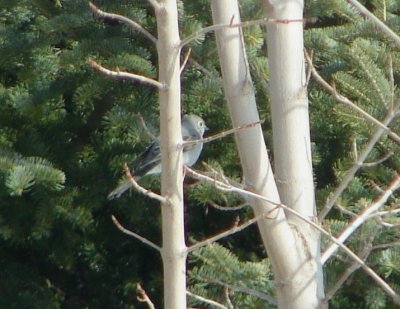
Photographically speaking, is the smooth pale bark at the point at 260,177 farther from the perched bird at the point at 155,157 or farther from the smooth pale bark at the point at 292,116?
the perched bird at the point at 155,157

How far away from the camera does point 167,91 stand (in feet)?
5.28

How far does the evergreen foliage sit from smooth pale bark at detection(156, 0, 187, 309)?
3.77 ft

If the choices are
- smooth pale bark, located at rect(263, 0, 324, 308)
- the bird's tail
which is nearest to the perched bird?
the bird's tail

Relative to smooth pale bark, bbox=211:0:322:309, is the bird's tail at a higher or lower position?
higher

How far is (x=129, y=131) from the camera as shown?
123 inches

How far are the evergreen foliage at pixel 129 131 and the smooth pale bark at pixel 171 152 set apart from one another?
3.77ft

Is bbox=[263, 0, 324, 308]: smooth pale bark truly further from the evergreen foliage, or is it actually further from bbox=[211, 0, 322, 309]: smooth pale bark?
the evergreen foliage

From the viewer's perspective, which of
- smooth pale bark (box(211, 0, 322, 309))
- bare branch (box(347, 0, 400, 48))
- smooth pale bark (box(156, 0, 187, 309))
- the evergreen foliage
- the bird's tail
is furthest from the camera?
the bird's tail

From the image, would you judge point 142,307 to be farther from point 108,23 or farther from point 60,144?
point 108,23

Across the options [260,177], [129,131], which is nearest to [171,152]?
[260,177]

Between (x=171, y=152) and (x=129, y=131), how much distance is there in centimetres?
153

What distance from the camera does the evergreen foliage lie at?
300cm

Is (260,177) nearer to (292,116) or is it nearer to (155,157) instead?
(292,116)

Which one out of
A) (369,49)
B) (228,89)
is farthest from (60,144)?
(228,89)
